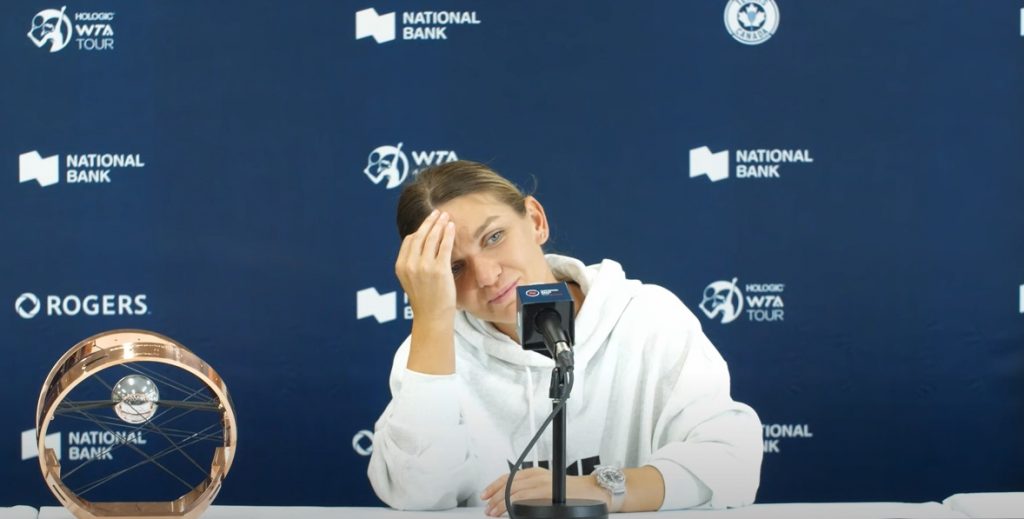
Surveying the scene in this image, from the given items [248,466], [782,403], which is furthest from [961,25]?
[248,466]

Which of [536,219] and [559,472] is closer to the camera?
[559,472]

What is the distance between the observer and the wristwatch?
5.63 ft

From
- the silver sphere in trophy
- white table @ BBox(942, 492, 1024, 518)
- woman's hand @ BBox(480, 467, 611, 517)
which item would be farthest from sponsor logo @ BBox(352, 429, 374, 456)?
white table @ BBox(942, 492, 1024, 518)

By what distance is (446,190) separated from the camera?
2.18 meters

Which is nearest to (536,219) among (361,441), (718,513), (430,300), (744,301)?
(430,300)

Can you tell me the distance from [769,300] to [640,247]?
15.9 inches

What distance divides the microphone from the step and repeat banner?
1.85 meters

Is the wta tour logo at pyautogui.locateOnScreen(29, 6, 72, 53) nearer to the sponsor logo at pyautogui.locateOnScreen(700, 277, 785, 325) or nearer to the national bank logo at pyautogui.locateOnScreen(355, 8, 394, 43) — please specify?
the national bank logo at pyautogui.locateOnScreen(355, 8, 394, 43)

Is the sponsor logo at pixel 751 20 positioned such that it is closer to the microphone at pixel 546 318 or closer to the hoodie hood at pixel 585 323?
the hoodie hood at pixel 585 323

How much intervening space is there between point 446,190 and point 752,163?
1325 mm

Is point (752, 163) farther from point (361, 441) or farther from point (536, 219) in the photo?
point (361, 441)

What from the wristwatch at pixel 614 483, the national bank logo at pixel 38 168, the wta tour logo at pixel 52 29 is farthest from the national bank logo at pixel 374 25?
the wristwatch at pixel 614 483

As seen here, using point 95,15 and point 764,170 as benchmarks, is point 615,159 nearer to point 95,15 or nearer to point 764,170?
point 764,170

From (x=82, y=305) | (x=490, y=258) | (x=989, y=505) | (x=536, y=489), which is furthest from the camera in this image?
(x=82, y=305)
